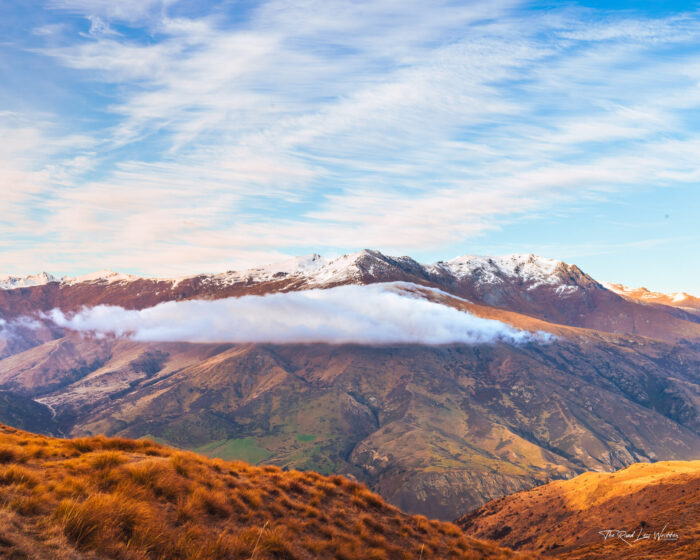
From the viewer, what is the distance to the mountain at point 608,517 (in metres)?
41.6

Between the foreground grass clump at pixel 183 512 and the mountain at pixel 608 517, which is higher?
the foreground grass clump at pixel 183 512

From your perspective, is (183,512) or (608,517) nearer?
(183,512)

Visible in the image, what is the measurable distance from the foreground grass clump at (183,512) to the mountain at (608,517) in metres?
20.2

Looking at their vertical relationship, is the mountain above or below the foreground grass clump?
below

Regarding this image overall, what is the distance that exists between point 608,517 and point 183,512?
99173 mm

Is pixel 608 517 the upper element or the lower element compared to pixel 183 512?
lower

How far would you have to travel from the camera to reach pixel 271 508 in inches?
910

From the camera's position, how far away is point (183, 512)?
17906 mm

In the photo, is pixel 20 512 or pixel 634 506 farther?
pixel 634 506

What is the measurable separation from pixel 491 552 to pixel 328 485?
11720 mm

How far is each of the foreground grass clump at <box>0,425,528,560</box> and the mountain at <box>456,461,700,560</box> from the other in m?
20.2

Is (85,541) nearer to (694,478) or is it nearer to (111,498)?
(111,498)

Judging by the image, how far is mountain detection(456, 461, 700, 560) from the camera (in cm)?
4164

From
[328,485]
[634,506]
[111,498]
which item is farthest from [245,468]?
[634,506]
